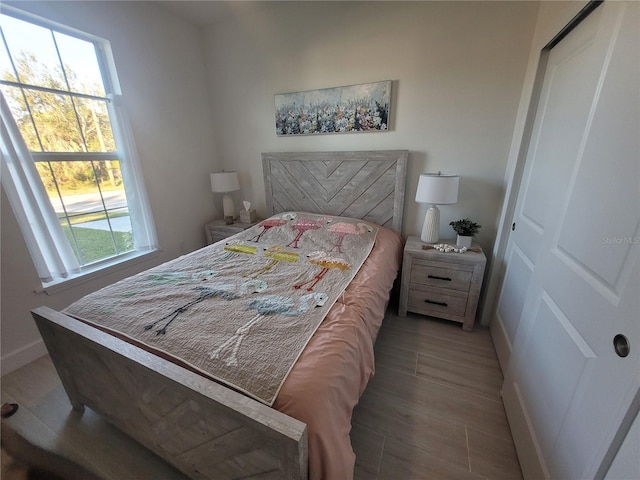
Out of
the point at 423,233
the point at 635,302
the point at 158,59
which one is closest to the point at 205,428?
the point at 635,302

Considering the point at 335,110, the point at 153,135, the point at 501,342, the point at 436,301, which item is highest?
the point at 335,110

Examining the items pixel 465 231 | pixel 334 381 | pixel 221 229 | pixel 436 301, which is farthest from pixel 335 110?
pixel 334 381

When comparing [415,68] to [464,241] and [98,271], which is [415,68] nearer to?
[464,241]

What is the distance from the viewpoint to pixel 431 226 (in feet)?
6.94

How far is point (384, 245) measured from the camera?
2.07 meters

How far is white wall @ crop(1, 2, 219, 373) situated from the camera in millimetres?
1701

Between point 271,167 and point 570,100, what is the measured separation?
2353mm

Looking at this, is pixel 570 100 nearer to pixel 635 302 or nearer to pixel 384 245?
pixel 635 302

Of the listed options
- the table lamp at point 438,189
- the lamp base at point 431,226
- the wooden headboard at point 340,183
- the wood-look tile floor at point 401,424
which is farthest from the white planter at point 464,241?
the wood-look tile floor at point 401,424

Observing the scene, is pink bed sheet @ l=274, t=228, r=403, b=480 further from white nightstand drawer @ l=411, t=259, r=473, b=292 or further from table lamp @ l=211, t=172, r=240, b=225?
table lamp @ l=211, t=172, r=240, b=225

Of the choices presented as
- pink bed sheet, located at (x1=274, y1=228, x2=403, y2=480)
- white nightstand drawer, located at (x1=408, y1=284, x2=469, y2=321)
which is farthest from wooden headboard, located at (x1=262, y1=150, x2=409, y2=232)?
pink bed sheet, located at (x1=274, y1=228, x2=403, y2=480)

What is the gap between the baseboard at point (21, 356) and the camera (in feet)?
5.47

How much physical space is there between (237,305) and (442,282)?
159cm

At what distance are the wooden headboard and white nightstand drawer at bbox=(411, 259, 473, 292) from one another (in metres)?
0.47
